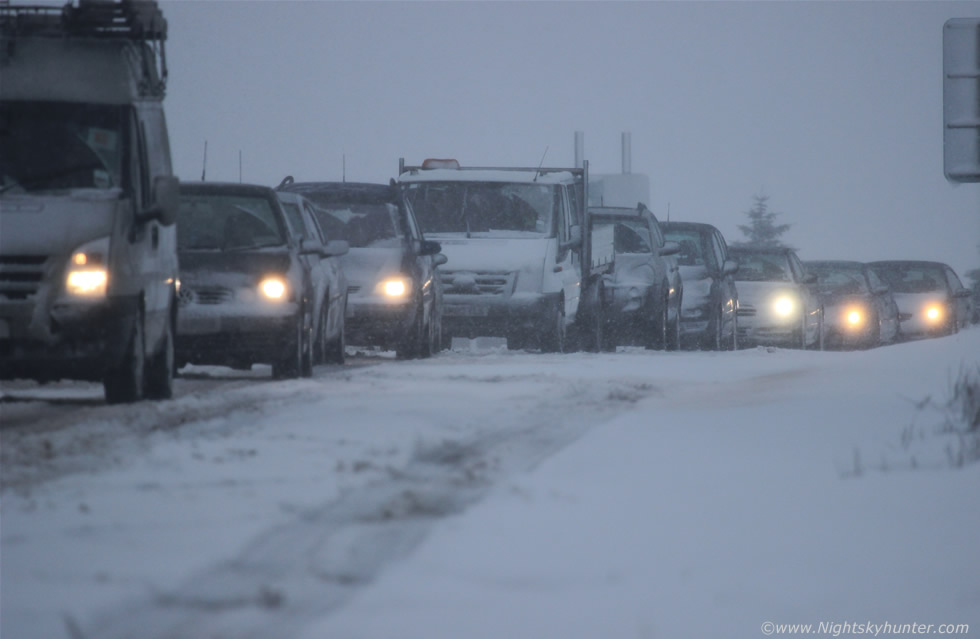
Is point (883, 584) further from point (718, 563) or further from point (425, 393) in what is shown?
point (425, 393)

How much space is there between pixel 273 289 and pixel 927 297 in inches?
891

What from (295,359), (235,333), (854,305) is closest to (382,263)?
(295,359)

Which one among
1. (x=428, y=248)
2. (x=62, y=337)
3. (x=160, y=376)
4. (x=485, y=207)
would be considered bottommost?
(x=160, y=376)

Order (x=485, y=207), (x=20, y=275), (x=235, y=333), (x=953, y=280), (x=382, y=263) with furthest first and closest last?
(x=953, y=280) → (x=485, y=207) → (x=382, y=263) → (x=235, y=333) → (x=20, y=275)

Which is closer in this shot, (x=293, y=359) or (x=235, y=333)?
(x=235, y=333)

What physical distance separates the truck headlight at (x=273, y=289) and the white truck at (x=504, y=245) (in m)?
6.99

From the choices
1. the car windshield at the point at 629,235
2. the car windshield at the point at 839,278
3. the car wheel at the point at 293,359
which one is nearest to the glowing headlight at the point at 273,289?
the car wheel at the point at 293,359

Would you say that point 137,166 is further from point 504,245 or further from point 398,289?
point 504,245

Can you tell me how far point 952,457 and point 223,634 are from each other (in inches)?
196

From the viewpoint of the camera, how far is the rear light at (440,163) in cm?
2366

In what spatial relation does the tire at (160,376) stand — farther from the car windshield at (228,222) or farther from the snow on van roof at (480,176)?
the snow on van roof at (480,176)

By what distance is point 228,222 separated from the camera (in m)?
16.0

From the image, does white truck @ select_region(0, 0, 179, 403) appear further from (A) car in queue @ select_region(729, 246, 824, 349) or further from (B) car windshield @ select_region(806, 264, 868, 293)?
(B) car windshield @ select_region(806, 264, 868, 293)

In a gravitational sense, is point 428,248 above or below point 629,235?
below
